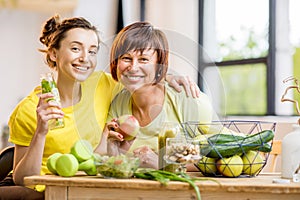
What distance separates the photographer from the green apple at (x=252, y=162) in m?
1.69

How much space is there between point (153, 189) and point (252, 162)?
0.33 m

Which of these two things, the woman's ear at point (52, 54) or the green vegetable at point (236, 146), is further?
the woman's ear at point (52, 54)

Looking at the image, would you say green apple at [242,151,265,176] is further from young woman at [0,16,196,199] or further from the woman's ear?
the woman's ear

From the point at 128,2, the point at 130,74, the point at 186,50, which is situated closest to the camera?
the point at 130,74

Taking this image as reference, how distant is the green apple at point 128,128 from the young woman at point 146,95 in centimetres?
1

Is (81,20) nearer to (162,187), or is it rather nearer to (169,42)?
(169,42)

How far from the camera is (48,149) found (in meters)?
2.10

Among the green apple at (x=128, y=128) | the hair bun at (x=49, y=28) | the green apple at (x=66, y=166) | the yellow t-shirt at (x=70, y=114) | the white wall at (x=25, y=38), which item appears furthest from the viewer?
the white wall at (x=25, y=38)

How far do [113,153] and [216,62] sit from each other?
9.09 ft

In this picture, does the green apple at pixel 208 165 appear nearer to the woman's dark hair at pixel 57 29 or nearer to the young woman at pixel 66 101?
the young woman at pixel 66 101

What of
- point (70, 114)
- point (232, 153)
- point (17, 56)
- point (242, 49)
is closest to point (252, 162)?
point (232, 153)

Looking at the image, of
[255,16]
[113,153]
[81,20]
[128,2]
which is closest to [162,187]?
[113,153]

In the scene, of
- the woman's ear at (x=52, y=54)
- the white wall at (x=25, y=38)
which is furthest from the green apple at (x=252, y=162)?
the white wall at (x=25, y=38)

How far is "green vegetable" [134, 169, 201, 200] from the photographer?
4.94 feet
